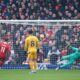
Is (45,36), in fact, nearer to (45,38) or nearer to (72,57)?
(45,38)

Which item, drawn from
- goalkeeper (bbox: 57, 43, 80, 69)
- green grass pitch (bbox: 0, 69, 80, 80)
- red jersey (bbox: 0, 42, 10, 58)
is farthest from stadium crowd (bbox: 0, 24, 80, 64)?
red jersey (bbox: 0, 42, 10, 58)

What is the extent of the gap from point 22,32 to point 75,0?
7.36 m

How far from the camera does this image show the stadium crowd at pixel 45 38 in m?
19.7

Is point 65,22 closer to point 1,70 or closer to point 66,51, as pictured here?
point 66,51

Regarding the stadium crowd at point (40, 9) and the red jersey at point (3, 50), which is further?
the stadium crowd at point (40, 9)

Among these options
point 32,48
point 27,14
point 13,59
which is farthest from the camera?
point 27,14

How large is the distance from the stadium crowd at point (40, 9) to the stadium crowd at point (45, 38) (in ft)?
16.0

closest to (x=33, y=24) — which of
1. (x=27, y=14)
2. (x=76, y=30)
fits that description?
(x=76, y=30)

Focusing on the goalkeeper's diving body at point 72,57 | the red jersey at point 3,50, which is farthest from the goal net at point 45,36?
the red jersey at point 3,50

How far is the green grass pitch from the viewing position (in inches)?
674

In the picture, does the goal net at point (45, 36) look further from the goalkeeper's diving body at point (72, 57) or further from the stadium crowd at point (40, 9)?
the stadium crowd at point (40, 9)

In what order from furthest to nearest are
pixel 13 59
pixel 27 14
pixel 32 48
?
pixel 27 14, pixel 13 59, pixel 32 48

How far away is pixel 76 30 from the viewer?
19625 mm

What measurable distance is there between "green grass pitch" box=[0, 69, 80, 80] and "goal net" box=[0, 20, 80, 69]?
0.57 m
